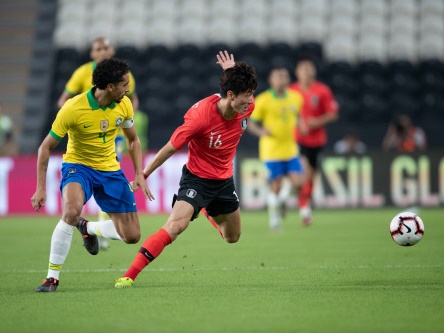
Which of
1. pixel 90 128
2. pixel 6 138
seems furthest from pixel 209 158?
pixel 6 138

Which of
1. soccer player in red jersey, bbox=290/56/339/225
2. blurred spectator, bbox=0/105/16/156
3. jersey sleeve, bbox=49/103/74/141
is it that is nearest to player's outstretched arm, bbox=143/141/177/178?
jersey sleeve, bbox=49/103/74/141

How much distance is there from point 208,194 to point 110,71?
136 centimetres

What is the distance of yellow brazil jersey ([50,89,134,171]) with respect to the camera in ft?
23.0

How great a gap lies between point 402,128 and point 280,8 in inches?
239

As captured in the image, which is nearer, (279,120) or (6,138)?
(279,120)

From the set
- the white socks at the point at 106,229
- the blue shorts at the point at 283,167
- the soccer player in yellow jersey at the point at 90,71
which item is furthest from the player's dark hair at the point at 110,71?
the blue shorts at the point at 283,167

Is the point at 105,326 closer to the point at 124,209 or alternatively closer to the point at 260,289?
the point at 260,289

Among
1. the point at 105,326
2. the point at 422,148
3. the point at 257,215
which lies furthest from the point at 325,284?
the point at 422,148

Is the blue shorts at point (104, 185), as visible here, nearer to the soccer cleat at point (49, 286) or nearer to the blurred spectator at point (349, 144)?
the soccer cleat at point (49, 286)

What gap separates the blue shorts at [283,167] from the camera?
1334cm

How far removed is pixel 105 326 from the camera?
511 cm

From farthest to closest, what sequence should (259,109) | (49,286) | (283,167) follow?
(283,167), (259,109), (49,286)

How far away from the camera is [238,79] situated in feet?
23.1

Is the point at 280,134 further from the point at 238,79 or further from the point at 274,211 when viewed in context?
the point at 238,79
